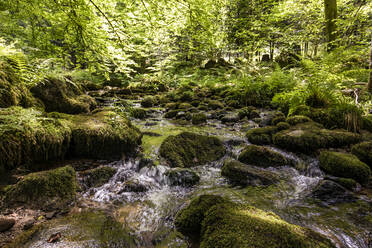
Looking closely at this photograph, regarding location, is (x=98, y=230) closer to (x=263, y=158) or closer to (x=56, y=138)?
(x=56, y=138)

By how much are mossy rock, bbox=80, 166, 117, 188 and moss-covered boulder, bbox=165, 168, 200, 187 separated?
111 cm

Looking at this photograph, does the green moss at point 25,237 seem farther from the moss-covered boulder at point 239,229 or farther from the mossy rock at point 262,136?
the mossy rock at point 262,136

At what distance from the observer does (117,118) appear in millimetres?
4273

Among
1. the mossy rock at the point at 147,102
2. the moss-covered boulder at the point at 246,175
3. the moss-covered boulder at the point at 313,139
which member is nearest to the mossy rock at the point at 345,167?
the moss-covered boulder at the point at 313,139

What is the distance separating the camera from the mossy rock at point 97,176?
300 cm

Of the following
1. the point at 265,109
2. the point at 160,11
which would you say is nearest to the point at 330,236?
the point at 160,11

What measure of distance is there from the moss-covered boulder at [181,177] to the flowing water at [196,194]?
0.28 feet

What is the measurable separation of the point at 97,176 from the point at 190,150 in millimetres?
2110

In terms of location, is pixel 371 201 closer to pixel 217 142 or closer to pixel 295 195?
pixel 295 195

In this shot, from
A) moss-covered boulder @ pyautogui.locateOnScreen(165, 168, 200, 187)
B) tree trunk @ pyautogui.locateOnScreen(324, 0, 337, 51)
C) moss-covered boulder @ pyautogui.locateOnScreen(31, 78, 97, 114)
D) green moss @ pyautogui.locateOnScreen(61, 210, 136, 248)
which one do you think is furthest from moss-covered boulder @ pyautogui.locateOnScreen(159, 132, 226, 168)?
tree trunk @ pyautogui.locateOnScreen(324, 0, 337, 51)

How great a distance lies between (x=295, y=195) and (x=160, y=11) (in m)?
3.96

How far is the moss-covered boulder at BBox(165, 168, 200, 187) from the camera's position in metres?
3.28

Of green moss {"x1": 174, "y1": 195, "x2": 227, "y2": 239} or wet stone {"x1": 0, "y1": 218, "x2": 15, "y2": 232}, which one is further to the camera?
green moss {"x1": 174, "y1": 195, "x2": 227, "y2": 239}

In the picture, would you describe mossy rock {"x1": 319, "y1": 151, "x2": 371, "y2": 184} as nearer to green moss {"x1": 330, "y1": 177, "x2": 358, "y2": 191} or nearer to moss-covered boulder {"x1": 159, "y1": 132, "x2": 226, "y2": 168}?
green moss {"x1": 330, "y1": 177, "x2": 358, "y2": 191}
